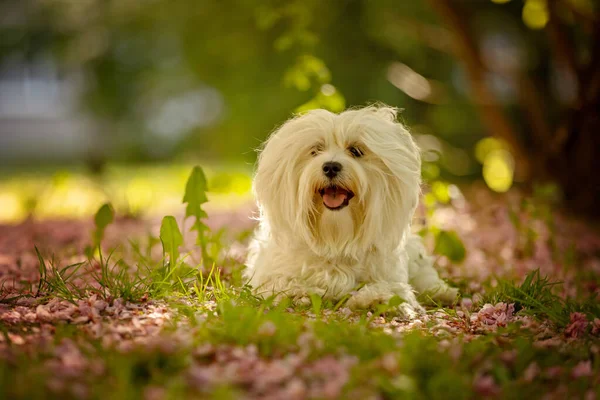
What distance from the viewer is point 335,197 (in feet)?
12.1

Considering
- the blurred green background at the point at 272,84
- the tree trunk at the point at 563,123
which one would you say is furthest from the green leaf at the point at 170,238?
the tree trunk at the point at 563,123

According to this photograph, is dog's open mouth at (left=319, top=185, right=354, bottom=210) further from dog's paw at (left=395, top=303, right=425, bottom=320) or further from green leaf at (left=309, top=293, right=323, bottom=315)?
dog's paw at (left=395, top=303, right=425, bottom=320)

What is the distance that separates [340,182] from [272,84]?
8.05 m

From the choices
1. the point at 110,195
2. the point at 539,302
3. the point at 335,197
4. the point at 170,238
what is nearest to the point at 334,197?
the point at 335,197

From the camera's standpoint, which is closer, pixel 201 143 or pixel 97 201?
pixel 97 201

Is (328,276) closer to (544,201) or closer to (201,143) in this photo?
(544,201)

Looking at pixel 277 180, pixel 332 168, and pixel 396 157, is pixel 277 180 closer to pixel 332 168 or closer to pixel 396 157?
pixel 332 168

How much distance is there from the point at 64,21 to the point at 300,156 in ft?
46.5

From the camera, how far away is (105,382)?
2494 millimetres

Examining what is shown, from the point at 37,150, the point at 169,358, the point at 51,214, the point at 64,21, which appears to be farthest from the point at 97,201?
the point at 37,150

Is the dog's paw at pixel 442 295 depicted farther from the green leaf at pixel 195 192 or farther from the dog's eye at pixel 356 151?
the green leaf at pixel 195 192

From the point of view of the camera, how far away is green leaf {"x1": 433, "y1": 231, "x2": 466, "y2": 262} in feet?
Answer: 16.6

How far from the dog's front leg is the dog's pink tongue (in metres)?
0.52

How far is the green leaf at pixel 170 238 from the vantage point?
420cm
